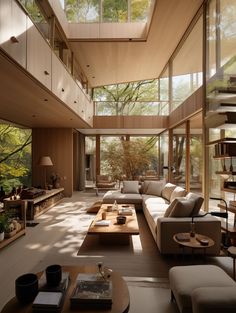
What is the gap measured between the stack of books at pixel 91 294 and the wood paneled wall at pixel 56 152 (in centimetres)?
725

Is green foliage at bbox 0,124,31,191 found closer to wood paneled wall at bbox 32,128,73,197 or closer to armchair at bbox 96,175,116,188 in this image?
wood paneled wall at bbox 32,128,73,197

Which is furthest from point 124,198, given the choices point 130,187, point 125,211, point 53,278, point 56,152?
point 53,278

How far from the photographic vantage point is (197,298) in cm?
173

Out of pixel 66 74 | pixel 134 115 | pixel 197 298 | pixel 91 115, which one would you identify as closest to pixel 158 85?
pixel 134 115

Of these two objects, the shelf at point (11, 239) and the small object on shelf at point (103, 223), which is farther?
the small object on shelf at point (103, 223)

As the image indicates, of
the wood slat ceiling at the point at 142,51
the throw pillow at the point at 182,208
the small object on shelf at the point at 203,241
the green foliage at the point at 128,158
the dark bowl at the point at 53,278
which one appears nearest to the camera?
the dark bowl at the point at 53,278

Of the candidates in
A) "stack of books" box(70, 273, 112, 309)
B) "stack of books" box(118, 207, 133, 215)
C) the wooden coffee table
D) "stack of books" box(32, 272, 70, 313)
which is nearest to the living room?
the wooden coffee table

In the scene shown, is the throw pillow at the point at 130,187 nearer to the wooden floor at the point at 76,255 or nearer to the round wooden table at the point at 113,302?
the wooden floor at the point at 76,255

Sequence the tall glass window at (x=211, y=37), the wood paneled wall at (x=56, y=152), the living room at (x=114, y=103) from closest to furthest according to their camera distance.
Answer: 1. the living room at (x=114, y=103)
2. the tall glass window at (x=211, y=37)
3. the wood paneled wall at (x=56, y=152)

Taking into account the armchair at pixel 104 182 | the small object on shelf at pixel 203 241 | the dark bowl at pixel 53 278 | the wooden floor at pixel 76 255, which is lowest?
the wooden floor at pixel 76 255

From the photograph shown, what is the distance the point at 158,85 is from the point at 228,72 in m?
7.49

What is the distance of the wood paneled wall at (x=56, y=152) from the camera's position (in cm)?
914

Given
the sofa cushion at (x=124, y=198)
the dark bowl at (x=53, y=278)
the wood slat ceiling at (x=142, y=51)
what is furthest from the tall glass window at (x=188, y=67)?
the dark bowl at (x=53, y=278)

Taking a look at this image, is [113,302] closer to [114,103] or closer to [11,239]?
[11,239]
